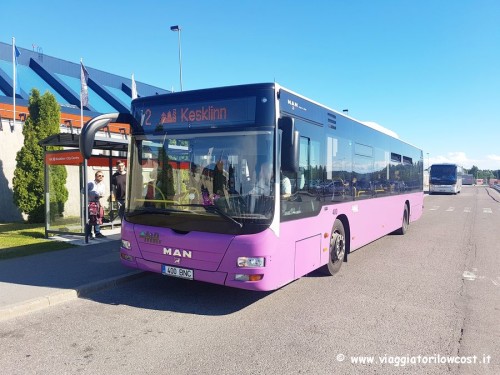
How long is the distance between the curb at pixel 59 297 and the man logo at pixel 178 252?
1567 millimetres

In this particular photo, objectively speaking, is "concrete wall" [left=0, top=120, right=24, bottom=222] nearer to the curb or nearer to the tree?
the tree

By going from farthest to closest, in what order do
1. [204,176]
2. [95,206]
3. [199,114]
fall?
1. [95,206]
2. [199,114]
3. [204,176]

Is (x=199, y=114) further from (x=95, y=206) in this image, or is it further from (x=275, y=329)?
(x=95, y=206)

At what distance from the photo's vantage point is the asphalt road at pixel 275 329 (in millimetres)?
3867

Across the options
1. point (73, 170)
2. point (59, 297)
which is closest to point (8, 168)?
point (73, 170)

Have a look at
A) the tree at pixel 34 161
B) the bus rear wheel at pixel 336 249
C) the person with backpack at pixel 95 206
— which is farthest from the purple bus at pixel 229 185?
the tree at pixel 34 161

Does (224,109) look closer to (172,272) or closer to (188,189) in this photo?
(188,189)

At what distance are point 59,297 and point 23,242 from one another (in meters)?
4.83

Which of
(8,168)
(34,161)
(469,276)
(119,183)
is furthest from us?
(8,168)

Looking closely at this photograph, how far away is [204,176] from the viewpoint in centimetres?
538

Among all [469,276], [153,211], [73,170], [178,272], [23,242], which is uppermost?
[73,170]

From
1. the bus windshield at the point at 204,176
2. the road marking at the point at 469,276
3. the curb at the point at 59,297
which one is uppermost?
the bus windshield at the point at 204,176

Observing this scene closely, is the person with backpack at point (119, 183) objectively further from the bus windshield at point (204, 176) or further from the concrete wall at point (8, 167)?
the concrete wall at point (8, 167)

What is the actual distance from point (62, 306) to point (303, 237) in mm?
3596
